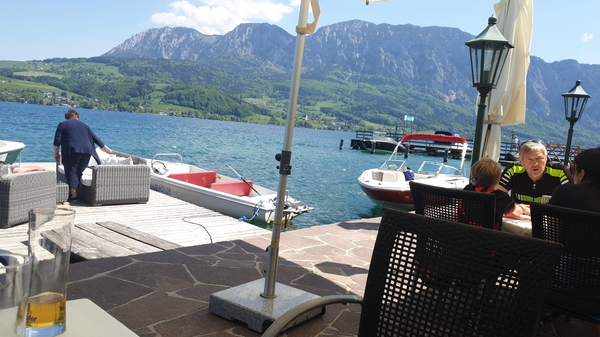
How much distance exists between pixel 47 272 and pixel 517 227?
2.70m

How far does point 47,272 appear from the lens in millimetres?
949

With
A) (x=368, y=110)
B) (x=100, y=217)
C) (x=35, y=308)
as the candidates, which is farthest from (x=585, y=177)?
(x=368, y=110)

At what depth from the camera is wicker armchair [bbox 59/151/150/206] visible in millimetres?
7121

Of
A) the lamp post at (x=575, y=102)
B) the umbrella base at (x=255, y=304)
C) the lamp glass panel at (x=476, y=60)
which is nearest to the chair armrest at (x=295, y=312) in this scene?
the umbrella base at (x=255, y=304)

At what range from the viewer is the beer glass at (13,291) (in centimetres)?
86

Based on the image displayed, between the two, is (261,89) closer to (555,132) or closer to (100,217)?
(555,132)

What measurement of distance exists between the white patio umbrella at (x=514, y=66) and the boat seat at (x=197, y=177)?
673 centimetres

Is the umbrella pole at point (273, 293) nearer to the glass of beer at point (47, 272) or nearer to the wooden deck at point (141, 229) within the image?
the glass of beer at point (47, 272)

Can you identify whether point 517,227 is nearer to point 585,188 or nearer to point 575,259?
point 585,188

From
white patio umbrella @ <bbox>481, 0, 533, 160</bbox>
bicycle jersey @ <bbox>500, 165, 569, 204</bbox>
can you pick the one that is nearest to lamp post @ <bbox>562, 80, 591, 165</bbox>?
white patio umbrella @ <bbox>481, 0, 533, 160</bbox>

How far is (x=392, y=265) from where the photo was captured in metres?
1.48

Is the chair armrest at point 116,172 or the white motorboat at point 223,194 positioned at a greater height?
the chair armrest at point 116,172

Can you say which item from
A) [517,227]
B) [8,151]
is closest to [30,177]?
[8,151]

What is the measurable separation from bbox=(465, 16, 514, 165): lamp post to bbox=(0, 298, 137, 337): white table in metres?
3.98
